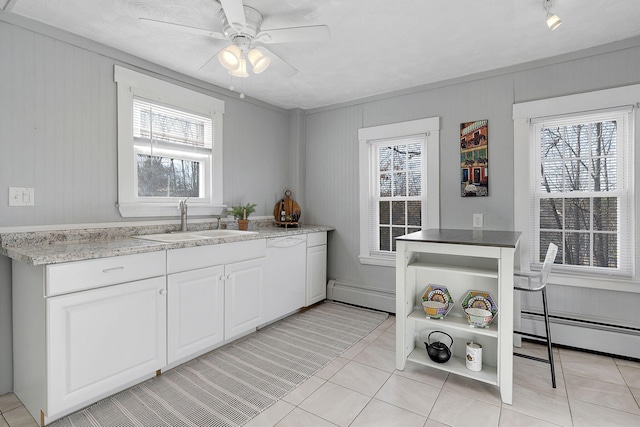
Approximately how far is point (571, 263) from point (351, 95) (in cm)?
268

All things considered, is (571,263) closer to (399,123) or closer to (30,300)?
(399,123)

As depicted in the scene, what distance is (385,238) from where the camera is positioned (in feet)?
12.1

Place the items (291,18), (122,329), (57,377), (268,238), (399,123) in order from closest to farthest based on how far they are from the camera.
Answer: (57,377), (122,329), (291,18), (268,238), (399,123)

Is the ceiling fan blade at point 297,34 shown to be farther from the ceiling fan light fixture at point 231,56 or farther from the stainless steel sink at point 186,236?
the stainless steel sink at point 186,236

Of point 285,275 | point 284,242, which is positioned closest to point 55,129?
point 284,242

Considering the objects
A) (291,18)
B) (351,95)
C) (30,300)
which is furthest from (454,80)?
(30,300)

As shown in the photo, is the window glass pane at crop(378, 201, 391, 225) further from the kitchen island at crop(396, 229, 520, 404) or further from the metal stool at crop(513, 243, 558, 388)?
the metal stool at crop(513, 243, 558, 388)

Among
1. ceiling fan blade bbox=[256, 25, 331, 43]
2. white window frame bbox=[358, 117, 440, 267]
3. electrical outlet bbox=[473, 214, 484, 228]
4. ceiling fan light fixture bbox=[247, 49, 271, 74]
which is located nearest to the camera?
ceiling fan blade bbox=[256, 25, 331, 43]

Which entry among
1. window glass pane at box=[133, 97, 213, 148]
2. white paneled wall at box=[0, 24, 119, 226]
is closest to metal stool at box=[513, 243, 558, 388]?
window glass pane at box=[133, 97, 213, 148]

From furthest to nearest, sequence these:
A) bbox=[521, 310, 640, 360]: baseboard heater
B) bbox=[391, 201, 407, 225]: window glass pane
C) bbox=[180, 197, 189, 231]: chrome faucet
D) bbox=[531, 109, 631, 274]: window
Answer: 1. bbox=[391, 201, 407, 225]: window glass pane
2. bbox=[180, 197, 189, 231]: chrome faucet
3. bbox=[531, 109, 631, 274]: window
4. bbox=[521, 310, 640, 360]: baseboard heater

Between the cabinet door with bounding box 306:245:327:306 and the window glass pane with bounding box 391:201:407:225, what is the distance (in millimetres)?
893

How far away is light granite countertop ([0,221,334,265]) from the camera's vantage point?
1.70 metres

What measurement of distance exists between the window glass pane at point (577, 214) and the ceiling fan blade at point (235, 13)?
2906 mm

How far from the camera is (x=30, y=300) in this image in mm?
1805
